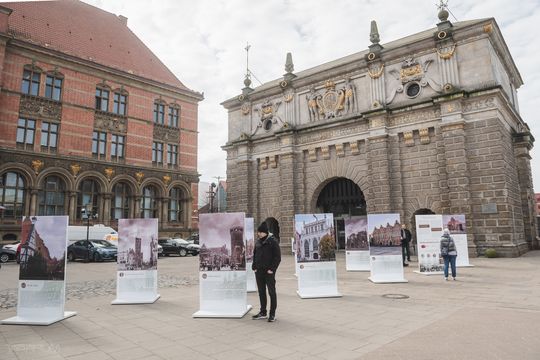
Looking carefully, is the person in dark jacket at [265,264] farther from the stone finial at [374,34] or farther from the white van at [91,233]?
the white van at [91,233]

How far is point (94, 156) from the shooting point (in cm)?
3353

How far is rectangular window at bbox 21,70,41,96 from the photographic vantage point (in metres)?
30.3

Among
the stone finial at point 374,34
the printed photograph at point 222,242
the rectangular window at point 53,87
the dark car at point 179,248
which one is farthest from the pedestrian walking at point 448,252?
the rectangular window at point 53,87

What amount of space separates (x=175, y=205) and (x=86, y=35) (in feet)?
62.4

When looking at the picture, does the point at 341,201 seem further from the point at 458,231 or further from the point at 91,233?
the point at 91,233

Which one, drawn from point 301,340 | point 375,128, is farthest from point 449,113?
point 301,340

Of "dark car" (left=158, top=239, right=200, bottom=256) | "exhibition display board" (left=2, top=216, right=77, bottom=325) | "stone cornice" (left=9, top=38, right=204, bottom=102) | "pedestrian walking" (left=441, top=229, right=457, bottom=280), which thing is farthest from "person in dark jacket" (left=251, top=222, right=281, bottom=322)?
"stone cornice" (left=9, top=38, right=204, bottom=102)

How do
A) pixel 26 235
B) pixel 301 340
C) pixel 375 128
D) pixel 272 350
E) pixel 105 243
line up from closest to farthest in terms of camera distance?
pixel 272 350 → pixel 301 340 → pixel 26 235 → pixel 375 128 → pixel 105 243

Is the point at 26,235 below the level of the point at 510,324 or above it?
above

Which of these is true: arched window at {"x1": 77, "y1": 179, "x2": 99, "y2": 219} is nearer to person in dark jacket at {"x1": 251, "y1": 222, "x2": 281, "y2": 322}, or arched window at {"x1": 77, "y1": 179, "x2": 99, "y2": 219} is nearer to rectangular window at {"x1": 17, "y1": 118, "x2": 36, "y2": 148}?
rectangular window at {"x1": 17, "y1": 118, "x2": 36, "y2": 148}

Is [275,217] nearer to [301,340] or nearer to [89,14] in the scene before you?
[301,340]

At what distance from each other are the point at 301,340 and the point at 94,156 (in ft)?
107

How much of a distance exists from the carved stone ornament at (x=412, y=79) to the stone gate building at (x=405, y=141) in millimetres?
57

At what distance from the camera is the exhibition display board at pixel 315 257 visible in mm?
9391
